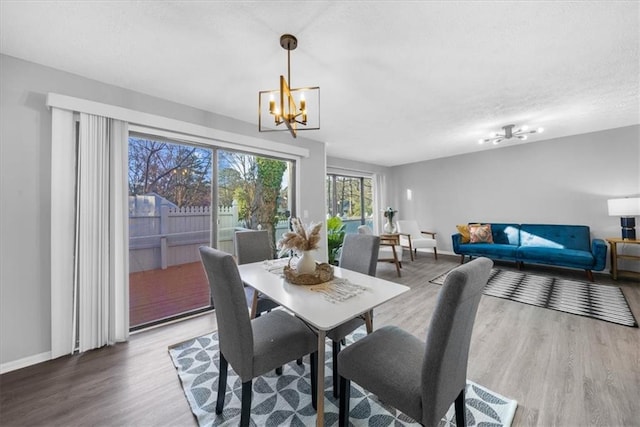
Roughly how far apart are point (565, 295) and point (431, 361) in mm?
3518

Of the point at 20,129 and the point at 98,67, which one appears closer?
the point at 20,129

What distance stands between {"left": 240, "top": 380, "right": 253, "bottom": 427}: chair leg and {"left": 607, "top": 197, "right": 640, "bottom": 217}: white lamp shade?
5204 millimetres

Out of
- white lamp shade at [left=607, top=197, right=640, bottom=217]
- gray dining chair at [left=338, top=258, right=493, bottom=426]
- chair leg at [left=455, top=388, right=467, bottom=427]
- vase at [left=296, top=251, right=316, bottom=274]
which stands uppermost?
white lamp shade at [left=607, top=197, right=640, bottom=217]

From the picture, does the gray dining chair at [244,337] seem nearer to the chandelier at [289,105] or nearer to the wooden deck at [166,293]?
the chandelier at [289,105]

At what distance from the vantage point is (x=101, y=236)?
2139 millimetres

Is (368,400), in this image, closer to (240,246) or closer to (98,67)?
(240,246)

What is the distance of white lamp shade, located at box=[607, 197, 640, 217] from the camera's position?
11.0ft

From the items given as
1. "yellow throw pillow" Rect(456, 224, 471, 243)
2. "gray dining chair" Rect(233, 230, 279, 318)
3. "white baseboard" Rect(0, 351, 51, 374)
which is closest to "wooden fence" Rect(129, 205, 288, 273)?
"gray dining chair" Rect(233, 230, 279, 318)

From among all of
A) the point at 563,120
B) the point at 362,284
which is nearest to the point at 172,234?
the point at 362,284

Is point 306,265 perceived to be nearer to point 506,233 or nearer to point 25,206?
point 25,206

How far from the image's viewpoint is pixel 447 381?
39.6 inches

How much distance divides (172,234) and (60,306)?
3.43 feet

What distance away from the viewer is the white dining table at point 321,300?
3.86 ft

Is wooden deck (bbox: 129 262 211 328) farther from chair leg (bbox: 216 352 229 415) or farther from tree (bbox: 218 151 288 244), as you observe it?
chair leg (bbox: 216 352 229 415)
